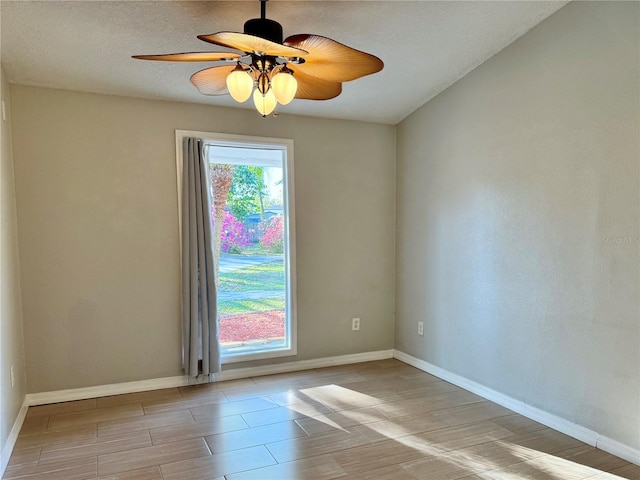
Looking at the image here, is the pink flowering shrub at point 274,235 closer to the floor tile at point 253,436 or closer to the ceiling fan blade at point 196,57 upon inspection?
the floor tile at point 253,436

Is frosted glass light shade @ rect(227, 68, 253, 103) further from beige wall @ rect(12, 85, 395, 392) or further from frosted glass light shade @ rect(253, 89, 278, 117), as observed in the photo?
beige wall @ rect(12, 85, 395, 392)

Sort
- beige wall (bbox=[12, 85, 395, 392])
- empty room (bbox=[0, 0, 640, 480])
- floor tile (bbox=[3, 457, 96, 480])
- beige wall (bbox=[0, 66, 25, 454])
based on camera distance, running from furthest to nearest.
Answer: beige wall (bbox=[12, 85, 395, 392])
beige wall (bbox=[0, 66, 25, 454])
empty room (bbox=[0, 0, 640, 480])
floor tile (bbox=[3, 457, 96, 480])

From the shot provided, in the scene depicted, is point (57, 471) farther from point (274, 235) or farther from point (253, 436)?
point (274, 235)

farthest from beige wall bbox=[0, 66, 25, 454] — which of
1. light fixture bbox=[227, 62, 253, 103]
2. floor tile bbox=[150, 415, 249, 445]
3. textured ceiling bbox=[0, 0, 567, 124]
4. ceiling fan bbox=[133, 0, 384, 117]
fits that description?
light fixture bbox=[227, 62, 253, 103]

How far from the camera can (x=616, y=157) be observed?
238 cm

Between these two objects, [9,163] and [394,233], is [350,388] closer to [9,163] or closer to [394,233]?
[394,233]

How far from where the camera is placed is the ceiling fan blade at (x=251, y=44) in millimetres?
1543

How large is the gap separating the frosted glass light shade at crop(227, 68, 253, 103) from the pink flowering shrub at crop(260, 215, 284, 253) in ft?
6.59

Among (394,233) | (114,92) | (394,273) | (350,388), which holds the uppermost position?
(114,92)

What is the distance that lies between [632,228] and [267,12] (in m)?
2.35

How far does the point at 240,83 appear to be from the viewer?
185 centimetres

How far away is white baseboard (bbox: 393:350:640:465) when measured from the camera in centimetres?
236

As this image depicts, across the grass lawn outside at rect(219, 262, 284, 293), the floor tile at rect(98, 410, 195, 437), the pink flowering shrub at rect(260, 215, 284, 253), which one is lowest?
the floor tile at rect(98, 410, 195, 437)

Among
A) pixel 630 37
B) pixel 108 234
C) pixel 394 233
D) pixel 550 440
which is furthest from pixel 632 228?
pixel 108 234
